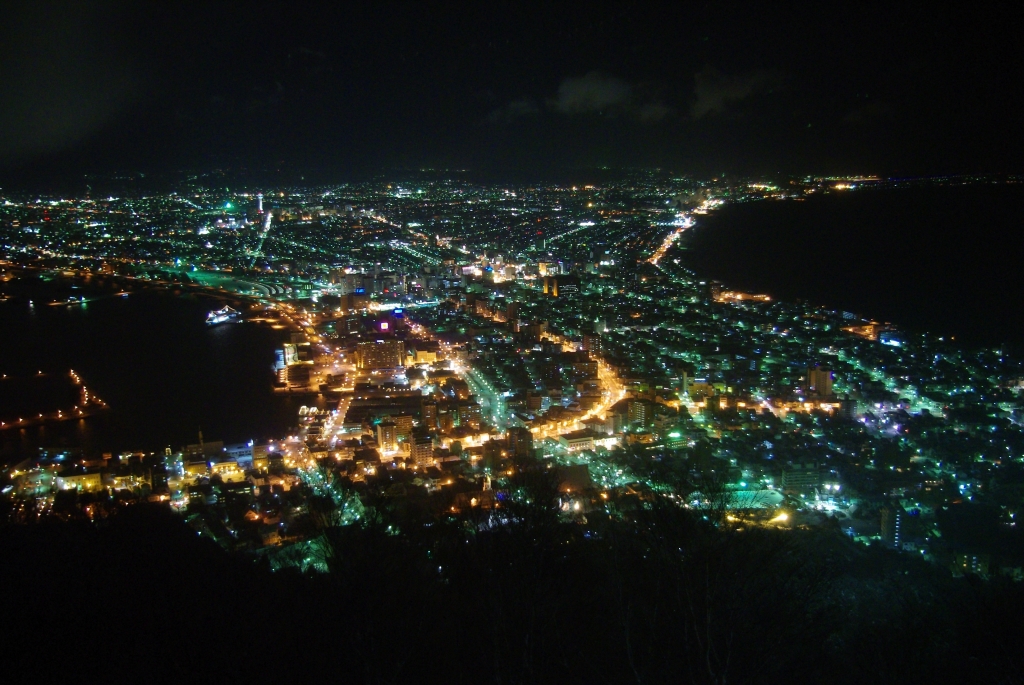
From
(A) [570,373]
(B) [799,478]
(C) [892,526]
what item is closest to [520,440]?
(B) [799,478]

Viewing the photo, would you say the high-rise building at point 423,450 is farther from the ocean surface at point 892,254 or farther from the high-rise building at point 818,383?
the ocean surface at point 892,254

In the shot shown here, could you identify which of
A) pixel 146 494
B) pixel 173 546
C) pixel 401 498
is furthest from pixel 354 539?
pixel 146 494

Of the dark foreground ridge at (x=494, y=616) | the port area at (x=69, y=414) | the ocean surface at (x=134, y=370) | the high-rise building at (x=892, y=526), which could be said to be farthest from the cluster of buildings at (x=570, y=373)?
the port area at (x=69, y=414)

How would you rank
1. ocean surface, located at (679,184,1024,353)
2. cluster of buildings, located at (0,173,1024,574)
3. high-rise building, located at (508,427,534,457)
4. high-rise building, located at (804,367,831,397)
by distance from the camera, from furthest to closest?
ocean surface, located at (679,184,1024,353), high-rise building, located at (804,367,831,397), high-rise building, located at (508,427,534,457), cluster of buildings, located at (0,173,1024,574)

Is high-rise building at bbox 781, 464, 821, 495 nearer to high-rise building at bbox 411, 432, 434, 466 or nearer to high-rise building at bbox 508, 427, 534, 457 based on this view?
high-rise building at bbox 508, 427, 534, 457

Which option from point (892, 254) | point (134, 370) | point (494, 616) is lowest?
point (134, 370)

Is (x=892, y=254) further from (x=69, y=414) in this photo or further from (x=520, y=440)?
(x=69, y=414)

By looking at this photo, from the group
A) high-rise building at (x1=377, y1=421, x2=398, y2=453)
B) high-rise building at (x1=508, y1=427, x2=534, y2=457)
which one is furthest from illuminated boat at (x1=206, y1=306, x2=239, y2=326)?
high-rise building at (x1=508, y1=427, x2=534, y2=457)
